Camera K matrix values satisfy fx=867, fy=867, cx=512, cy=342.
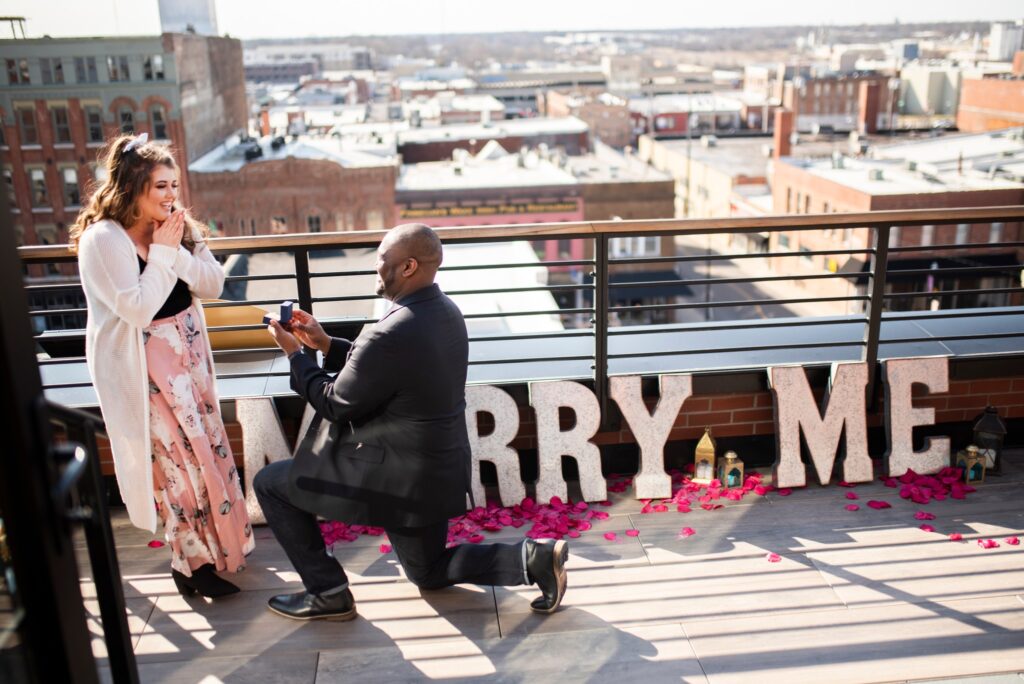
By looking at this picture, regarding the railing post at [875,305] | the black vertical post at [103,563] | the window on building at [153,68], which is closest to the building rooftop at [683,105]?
the window on building at [153,68]

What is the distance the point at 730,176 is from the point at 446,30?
5626 inches

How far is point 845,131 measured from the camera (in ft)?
183

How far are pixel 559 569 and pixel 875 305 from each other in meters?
2.10

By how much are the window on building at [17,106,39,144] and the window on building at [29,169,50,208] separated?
3101mm

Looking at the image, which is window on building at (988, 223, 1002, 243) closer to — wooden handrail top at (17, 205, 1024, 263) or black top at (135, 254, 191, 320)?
wooden handrail top at (17, 205, 1024, 263)

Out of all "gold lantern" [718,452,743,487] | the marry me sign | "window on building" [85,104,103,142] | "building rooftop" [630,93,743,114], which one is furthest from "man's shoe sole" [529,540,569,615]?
"building rooftop" [630,93,743,114]

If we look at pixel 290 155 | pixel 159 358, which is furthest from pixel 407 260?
pixel 290 155

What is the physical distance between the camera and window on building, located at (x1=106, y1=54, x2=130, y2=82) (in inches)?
1173

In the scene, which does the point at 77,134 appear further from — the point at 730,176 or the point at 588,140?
the point at 730,176

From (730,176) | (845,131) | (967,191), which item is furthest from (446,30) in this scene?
(967,191)

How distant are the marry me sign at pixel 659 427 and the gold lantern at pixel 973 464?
0.11 metres

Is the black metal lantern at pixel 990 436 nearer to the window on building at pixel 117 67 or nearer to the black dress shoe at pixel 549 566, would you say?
the black dress shoe at pixel 549 566

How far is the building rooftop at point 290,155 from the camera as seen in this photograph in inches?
1460

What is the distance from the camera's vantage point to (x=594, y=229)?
373 cm
